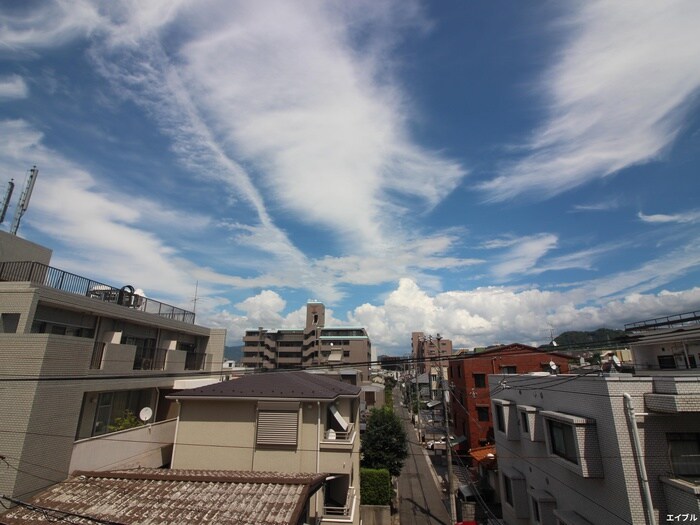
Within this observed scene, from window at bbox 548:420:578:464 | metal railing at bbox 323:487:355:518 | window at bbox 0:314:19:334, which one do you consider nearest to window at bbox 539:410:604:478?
window at bbox 548:420:578:464

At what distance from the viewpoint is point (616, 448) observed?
10805mm

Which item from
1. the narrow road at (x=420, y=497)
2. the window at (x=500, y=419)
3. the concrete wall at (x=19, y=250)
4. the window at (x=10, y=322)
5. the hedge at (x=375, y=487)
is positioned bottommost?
the narrow road at (x=420, y=497)

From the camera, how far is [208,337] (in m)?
26.8

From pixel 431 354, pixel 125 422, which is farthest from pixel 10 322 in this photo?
pixel 431 354

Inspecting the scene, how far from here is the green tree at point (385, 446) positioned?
27.6m

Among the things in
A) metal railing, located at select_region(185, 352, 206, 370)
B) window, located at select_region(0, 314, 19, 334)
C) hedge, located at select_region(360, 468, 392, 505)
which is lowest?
hedge, located at select_region(360, 468, 392, 505)

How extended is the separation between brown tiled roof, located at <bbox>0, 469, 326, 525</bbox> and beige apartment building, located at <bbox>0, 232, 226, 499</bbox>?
3.72 feet

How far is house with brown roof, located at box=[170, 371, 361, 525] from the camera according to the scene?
14.1 metres

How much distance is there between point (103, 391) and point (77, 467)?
373cm

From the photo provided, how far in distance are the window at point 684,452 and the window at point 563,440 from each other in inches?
100

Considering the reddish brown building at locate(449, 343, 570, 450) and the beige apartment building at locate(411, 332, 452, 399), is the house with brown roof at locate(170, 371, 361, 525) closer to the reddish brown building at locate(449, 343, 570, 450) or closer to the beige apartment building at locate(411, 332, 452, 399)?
the reddish brown building at locate(449, 343, 570, 450)

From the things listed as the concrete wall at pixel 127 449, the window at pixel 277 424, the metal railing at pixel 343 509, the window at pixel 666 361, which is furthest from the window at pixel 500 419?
the concrete wall at pixel 127 449

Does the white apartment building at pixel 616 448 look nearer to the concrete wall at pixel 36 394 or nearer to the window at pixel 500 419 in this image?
the window at pixel 500 419

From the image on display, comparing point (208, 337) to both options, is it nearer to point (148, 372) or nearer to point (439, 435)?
point (148, 372)
